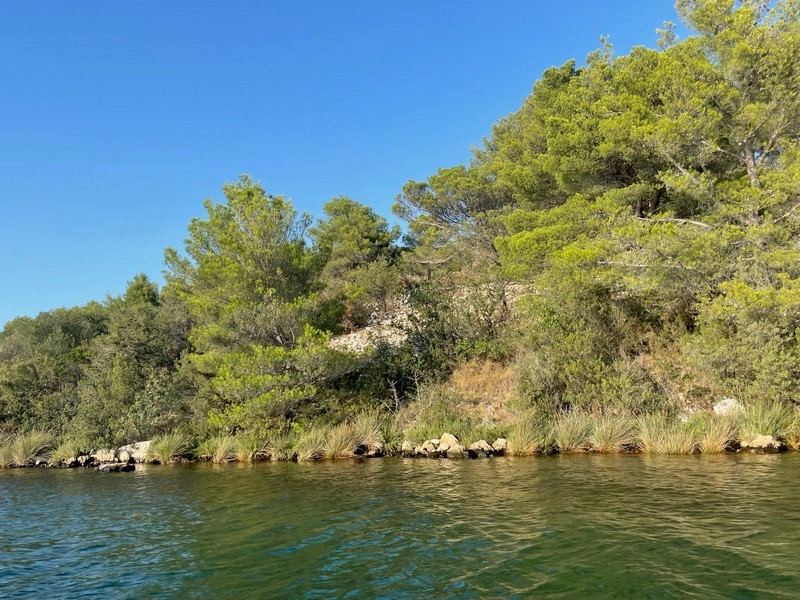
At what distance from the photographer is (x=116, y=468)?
19.2 metres

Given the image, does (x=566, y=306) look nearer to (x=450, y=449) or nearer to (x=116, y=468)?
(x=450, y=449)

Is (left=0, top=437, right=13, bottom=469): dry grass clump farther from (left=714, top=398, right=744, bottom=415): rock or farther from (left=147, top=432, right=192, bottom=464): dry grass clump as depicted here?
(left=714, top=398, right=744, bottom=415): rock

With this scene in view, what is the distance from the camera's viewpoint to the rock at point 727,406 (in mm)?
15133

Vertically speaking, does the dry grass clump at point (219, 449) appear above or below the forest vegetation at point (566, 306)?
below

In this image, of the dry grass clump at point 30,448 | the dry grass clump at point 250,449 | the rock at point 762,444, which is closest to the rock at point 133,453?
the dry grass clump at point 30,448

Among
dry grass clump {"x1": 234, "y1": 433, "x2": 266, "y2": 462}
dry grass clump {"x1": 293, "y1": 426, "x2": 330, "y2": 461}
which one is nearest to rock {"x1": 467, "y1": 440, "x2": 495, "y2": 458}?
dry grass clump {"x1": 293, "y1": 426, "x2": 330, "y2": 461}

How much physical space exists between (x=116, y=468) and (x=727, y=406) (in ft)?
65.7

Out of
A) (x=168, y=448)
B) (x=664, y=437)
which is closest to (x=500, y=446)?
(x=664, y=437)

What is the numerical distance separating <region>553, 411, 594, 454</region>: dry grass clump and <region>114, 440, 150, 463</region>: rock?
49.4ft

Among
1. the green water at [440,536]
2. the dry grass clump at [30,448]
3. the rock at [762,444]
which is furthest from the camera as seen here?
the dry grass clump at [30,448]

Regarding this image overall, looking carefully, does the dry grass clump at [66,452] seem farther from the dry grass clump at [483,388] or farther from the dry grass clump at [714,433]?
the dry grass clump at [714,433]

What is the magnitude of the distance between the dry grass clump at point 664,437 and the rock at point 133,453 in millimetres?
17366

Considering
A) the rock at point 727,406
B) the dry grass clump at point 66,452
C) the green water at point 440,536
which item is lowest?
the green water at point 440,536

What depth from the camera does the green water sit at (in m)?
6.05
